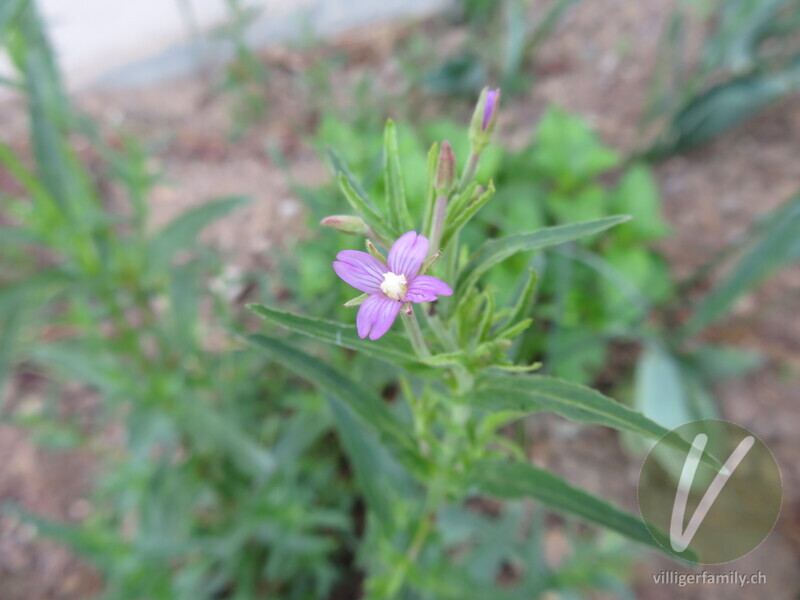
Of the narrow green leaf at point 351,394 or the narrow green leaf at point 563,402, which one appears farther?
the narrow green leaf at point 351,394

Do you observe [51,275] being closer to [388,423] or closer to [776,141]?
[388,423]

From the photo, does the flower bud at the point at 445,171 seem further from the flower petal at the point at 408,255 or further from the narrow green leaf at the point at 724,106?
the narrow green leaf at the point at 724,106

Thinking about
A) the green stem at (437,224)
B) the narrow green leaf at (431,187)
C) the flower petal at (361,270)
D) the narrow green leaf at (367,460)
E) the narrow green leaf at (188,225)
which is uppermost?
the narrow green leaf at (188,225)

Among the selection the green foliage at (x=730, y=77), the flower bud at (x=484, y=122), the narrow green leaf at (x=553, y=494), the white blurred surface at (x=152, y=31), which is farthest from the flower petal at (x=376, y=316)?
the white blurred surface at (x=152, y=31)

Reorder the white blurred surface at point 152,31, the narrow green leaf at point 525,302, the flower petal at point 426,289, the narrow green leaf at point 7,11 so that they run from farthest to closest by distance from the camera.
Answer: the white blurred surface at point 152,31 < the narrow green leaf at point 7,11 < the narrow green leaf at point 525,302 < the flower petal at point 426,289

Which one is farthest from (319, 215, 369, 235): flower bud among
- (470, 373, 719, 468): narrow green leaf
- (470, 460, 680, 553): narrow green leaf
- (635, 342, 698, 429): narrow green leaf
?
(635, 342, 698, 429): narrow green leaf

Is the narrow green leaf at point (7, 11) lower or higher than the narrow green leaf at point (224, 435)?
higher

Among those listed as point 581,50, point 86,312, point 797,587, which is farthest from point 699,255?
point 86,312
